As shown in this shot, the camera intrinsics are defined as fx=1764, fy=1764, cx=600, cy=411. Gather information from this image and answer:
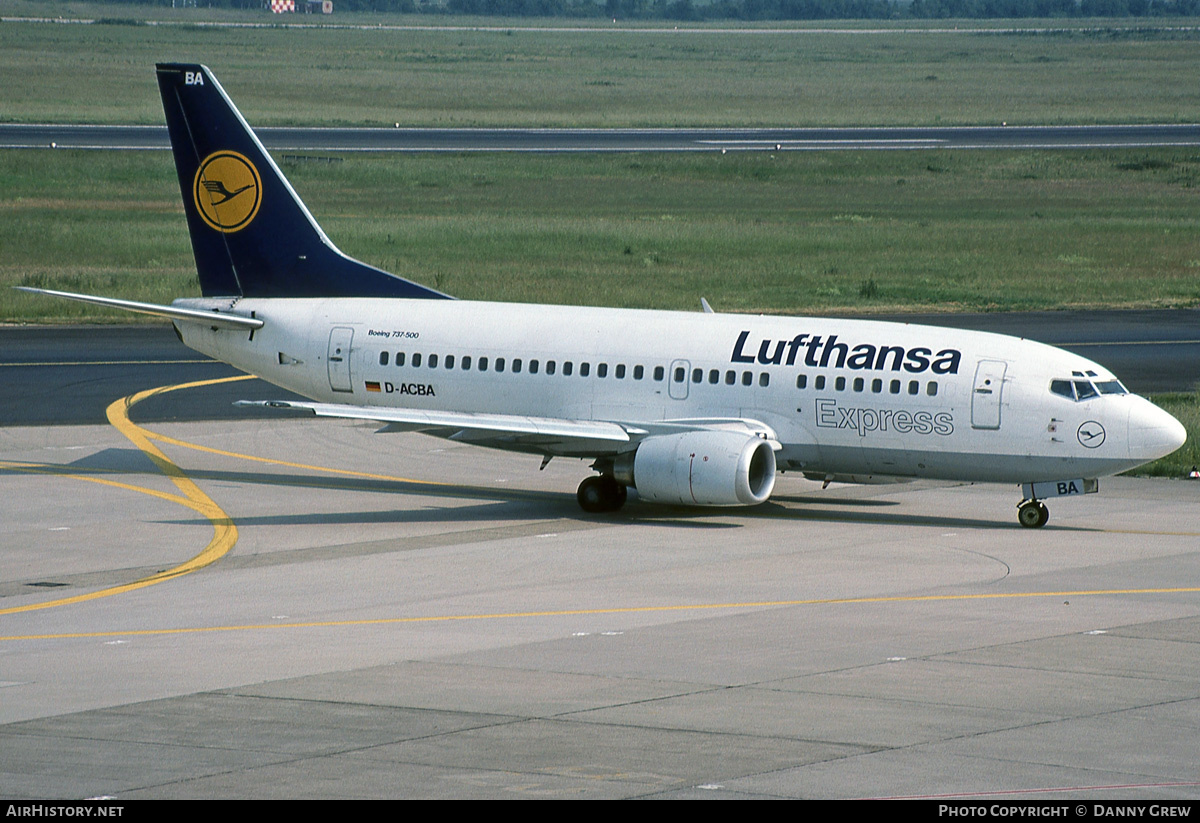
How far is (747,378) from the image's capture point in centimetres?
3719

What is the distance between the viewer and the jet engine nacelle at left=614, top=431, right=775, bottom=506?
35.1 m

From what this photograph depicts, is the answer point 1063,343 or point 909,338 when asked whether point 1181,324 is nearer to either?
point 1063,343

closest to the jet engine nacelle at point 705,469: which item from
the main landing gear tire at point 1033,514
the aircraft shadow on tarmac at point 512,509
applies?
the aircraft shadow on tarmac at point 512,509

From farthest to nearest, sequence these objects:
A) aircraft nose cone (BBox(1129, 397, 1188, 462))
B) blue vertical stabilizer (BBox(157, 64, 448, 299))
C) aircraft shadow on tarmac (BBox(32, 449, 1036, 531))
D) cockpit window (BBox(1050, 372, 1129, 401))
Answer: blue vertical stabilizer (BBox(157, 64, 448, 299)) → aircraft shadow on tarmac (BBox(32, 449, 1036, 531)) → cockpit window (BBox(1050, 372, 1129, 401)) → aircraft nose cone (BBox(1129, 397, 1188, 462))

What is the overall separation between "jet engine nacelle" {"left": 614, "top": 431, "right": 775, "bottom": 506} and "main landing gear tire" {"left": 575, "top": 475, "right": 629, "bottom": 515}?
3.82 feet

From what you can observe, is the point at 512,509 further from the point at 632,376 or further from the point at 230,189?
the point at 230,189

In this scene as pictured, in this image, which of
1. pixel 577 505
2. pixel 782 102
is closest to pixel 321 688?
pixel 577 505

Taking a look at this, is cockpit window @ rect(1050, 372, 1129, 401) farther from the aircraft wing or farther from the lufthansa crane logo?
the lufthansa crane logo

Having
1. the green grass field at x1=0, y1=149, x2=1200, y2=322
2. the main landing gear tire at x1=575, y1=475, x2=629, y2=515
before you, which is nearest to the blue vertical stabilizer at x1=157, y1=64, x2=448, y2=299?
the main landing gear tire at x1=575, y1=475, x2=629, y2=515

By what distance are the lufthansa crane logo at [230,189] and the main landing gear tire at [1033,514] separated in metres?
19.9

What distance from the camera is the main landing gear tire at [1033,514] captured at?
35.5 meters

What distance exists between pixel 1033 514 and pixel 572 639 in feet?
45.7

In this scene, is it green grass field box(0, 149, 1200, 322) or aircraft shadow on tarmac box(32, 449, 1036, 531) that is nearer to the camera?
aircraft shadow on tarmac box(32, 449, 1036, 531)

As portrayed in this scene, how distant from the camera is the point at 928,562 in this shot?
31625 mm
